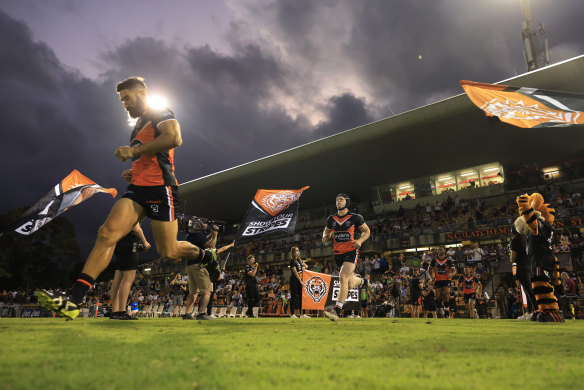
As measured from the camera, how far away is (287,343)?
109 inches

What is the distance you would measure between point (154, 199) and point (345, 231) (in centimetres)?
397

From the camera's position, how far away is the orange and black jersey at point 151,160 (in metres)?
3.97

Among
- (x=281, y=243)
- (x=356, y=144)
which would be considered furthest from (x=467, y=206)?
(x=281, y=243)

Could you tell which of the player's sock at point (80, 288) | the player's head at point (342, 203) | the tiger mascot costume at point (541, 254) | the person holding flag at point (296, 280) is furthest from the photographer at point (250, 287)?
the player's sock at point (80, 288)

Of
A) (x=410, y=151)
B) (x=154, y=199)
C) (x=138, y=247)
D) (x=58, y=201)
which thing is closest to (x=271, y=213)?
(x=138, y=247)

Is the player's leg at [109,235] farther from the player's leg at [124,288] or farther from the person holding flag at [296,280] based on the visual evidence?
the person holding flag at [296,280]

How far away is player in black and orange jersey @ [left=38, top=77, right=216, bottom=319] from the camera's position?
3.50 m

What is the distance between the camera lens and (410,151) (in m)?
31.3

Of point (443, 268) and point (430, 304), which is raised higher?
point (443, 268)

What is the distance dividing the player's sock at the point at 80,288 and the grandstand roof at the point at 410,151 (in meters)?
24.1

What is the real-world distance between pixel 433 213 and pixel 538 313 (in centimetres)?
2703

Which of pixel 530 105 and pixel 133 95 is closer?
pixel 133 95

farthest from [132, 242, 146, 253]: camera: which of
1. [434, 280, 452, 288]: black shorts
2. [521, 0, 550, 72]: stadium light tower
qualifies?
[521, 0, 550, 72]: stadium light tower

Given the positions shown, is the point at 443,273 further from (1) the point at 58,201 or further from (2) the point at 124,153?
(1) the point at 58,201
